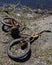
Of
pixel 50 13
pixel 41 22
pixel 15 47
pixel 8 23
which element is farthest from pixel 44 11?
pixel 15 47

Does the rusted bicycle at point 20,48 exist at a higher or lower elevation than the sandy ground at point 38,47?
higher

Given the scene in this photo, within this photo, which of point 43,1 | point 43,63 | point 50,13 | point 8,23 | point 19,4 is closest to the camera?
point 43,63

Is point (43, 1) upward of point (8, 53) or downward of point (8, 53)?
downward

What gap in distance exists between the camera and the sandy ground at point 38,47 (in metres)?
9.78

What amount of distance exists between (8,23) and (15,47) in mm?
1313

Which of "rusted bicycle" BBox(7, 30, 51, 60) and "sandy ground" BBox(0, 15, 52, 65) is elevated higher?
"rusted bicycle" BBox(7, 30, 51, 60)

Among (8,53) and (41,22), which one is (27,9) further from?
(8,53)

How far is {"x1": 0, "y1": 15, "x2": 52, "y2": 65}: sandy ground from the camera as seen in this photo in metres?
9.78

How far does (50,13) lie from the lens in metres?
12.4

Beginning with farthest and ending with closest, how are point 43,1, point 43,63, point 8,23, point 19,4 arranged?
point 43,1
point 19,4
point 8,23
point 43,63

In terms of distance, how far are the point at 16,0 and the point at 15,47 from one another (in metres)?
4.76

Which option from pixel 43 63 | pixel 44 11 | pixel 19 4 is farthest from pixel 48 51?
pixel 19 4

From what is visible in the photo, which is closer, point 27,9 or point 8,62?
point 8,62

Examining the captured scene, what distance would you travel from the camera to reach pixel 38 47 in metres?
10.3
